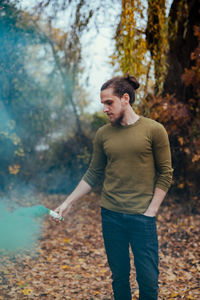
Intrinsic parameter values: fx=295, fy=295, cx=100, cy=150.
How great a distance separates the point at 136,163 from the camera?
2131 millimetres

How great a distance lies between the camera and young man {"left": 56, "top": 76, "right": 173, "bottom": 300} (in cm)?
212

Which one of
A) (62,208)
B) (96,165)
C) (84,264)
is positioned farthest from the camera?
(84,264)

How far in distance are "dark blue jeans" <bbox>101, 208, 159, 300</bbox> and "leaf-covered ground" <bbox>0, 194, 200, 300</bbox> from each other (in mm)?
1467

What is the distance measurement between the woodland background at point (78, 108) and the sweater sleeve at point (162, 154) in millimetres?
1991

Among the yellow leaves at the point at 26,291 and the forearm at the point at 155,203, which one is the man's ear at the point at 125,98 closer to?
the forearm at the point at 155,203

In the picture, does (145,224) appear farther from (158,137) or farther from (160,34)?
(160,34)

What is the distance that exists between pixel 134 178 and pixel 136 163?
0.11 m

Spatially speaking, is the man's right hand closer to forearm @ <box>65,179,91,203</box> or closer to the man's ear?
forearm @ <box>65,179,91,203</box>

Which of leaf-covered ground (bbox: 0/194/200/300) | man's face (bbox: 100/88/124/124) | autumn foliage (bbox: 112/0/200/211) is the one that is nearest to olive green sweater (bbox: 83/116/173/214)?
man's face (bbox: 100/88/124/124)

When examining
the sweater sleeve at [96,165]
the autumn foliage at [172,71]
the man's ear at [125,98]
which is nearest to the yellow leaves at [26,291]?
the sweater sleeve at [96,165]

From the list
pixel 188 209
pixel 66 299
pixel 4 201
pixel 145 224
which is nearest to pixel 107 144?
pixel 145 224

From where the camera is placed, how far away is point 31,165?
8617 millimetres

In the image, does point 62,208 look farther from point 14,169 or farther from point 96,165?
point 14,169

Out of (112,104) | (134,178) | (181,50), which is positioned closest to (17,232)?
(134,178)
